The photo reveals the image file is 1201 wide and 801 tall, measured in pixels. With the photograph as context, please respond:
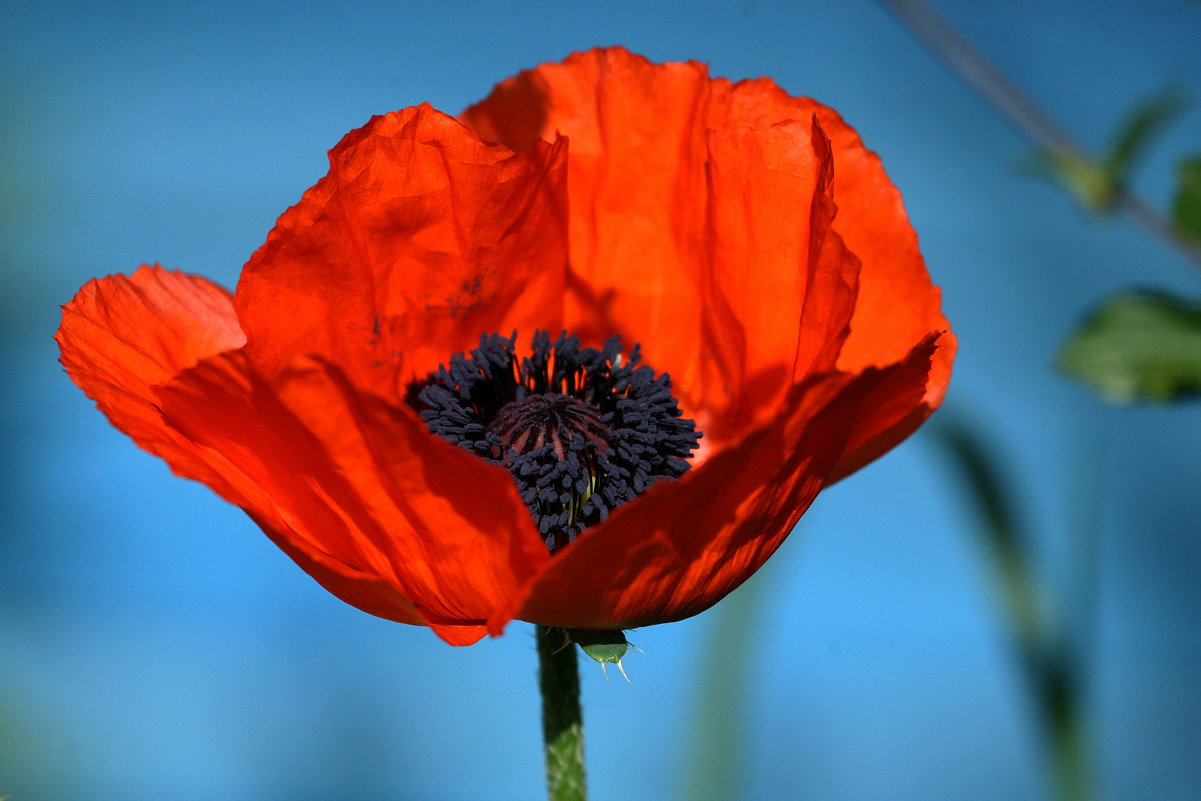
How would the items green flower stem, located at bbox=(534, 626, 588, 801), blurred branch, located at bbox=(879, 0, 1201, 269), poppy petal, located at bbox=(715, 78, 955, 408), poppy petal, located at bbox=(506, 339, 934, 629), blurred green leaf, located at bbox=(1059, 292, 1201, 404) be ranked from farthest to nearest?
1. blurred branch, located at bbox=(879, 0, 1201, 269)
2. blurred green leaf, located at bbox=(1059, 292, 1201, 404)
3. poppy petal, located at bbox=(715, 78, 955, 408)
4. green flower stem, located at bbox=(534, 626, 588, 801)
5. poppy petal, located at bbox=(506, 339, 934, 629)

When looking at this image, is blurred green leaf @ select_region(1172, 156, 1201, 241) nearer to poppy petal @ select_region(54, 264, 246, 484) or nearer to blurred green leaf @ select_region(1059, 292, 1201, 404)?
blurred green leaf @ select_region(1059, 292, 1201, 404)

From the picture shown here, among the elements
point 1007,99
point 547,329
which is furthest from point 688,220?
point 1007,99

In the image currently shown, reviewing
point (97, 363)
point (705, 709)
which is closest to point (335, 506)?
point (97, 363)

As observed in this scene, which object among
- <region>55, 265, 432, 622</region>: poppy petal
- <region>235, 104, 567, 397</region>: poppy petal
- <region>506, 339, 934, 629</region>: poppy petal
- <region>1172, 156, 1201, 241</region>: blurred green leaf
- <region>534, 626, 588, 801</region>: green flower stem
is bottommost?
<region>534, 626, 588, 801</region>: green flower stem

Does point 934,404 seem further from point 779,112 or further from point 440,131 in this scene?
point 440,131

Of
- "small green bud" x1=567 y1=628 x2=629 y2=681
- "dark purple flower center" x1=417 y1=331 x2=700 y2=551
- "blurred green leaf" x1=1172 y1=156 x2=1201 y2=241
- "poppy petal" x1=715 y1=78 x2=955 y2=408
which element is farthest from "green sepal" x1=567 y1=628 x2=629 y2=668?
"blurred green leaf" x1=1172 y1=156 x2=1201 y2=241

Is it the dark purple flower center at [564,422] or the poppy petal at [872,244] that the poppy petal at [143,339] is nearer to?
the dark purple flower center at [564,422]

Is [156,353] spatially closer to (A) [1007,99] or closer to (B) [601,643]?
(B) [601,643]
